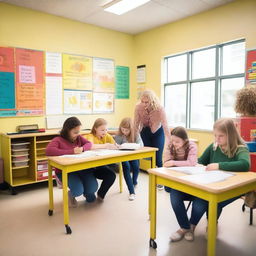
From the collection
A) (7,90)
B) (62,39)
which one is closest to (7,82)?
(7,90)

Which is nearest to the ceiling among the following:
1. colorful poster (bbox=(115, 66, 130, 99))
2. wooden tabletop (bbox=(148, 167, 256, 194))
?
colorful poster (bbox=(115, 66, 130, 99))

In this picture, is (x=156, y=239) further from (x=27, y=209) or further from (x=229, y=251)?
(x=27, y=209)

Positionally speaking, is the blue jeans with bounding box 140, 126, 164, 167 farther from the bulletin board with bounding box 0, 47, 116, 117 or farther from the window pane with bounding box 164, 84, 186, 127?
the bulletin board with bounding box 0, 47, 116, 117

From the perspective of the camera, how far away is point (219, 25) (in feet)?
11.6

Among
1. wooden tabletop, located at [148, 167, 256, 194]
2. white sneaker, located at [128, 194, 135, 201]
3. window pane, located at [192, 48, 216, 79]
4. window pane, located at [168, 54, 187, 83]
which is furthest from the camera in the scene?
window pane, located at [168, 54, 187, 83]

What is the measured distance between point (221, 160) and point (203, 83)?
7.27 feet

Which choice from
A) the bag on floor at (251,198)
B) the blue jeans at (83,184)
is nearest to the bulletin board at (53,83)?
the blue jeans at (83,184)

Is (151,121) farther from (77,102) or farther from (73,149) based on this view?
(77,102)

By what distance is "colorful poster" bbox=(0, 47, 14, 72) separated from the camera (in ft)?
11.3

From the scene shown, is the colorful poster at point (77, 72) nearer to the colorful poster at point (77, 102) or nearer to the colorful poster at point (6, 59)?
the colorful poster at point (77, 102)

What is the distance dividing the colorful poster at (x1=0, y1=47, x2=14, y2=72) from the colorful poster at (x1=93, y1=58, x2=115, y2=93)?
134 centimetres

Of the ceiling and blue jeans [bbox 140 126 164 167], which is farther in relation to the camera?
blue jeans [bbox 140 126 164 167]

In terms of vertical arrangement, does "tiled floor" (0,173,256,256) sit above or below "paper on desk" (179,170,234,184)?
below

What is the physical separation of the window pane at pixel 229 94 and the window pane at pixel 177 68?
28.1 inches
